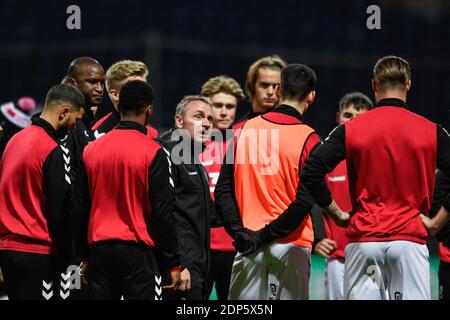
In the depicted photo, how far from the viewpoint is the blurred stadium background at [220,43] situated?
38.8ft

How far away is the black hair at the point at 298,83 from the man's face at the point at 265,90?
1.47m

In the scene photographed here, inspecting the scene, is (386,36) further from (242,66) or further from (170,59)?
(170,59)

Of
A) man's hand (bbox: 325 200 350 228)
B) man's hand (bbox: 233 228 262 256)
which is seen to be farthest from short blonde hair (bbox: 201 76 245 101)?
man's hand (bbox: 325 200 350 228)

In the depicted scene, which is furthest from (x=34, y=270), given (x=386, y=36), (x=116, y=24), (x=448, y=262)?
(x=386, y=36)

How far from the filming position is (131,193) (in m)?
4.80

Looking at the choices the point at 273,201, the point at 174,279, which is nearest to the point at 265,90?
the point at 273,201

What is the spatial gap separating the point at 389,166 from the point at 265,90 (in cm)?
220

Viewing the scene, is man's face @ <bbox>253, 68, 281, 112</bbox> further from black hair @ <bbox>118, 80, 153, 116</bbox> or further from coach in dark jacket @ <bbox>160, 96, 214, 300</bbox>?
black hair @ <bbox>118, 80, 153, 116</bbox>

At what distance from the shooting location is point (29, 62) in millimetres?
12172

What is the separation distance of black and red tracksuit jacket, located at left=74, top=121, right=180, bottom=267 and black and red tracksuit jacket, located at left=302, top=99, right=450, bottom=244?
818mm

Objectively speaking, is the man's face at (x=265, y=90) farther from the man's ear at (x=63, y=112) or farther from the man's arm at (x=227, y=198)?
the man's ear at (x=63, y=112)

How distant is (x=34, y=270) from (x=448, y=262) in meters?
2.74

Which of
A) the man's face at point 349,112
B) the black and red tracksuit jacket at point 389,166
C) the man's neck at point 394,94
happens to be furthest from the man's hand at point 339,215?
the man's face at point 349,112

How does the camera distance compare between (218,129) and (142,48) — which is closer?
(218,129)
